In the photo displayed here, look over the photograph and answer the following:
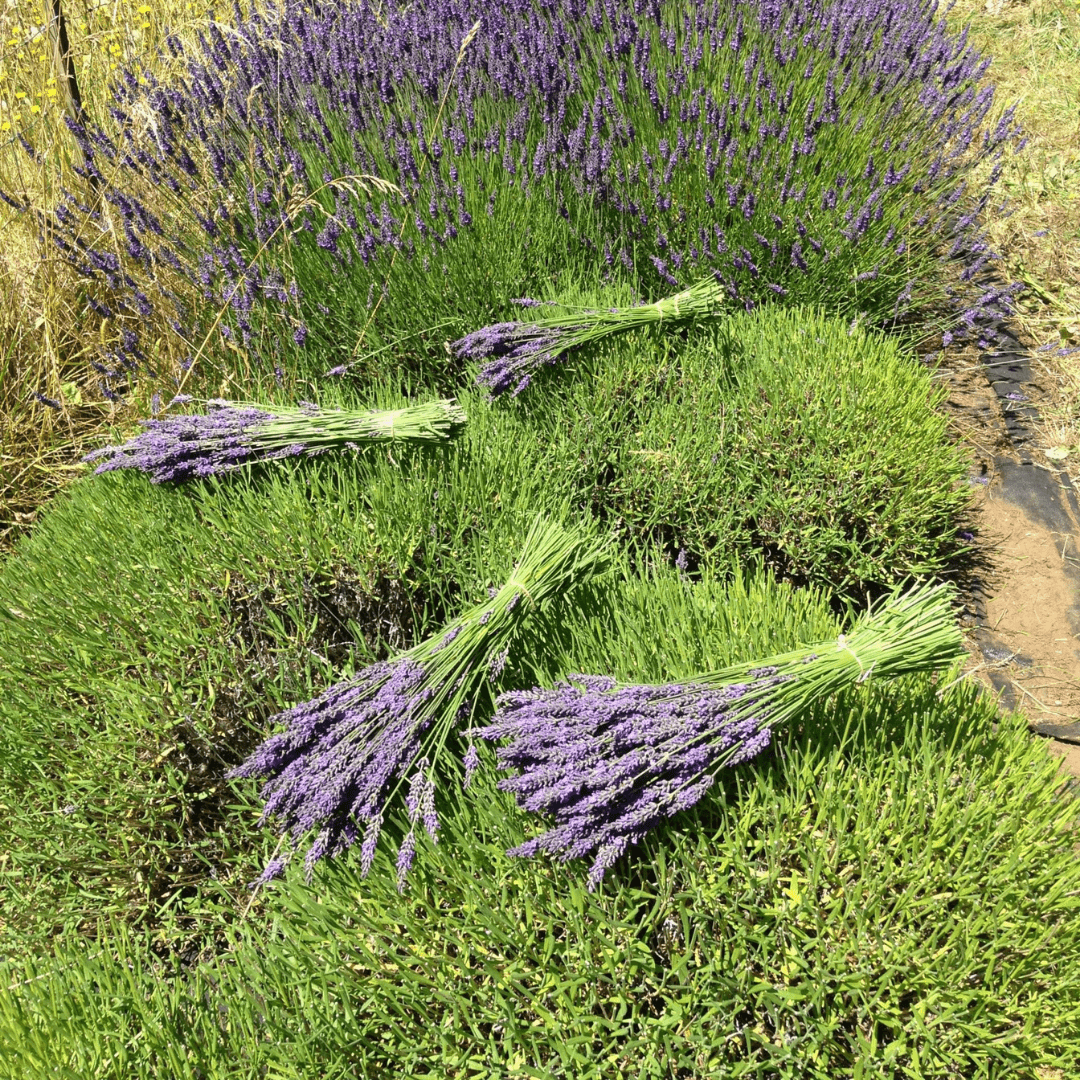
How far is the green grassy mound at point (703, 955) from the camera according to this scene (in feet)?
3.76

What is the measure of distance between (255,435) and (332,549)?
360 millimetres

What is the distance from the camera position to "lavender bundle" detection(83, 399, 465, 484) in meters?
1.97

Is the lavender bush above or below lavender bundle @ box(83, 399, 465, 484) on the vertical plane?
above

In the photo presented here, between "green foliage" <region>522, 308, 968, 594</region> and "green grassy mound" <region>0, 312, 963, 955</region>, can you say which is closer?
"green grassy mound" <region>0, 312, 963, 955</region>

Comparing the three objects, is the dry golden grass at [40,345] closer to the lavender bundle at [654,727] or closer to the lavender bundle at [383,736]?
the lavender bundle at [383,736]

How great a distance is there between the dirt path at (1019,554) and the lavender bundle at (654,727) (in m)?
Result: 0.77

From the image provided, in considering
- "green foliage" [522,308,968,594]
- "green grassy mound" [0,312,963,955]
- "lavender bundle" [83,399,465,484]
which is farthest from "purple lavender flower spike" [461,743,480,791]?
"green foliage" [522,308,968,594]

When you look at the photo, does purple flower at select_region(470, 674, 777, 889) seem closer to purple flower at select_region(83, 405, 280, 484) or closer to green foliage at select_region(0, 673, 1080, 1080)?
green foliage at select_region(0, 673, 1080, 1080)

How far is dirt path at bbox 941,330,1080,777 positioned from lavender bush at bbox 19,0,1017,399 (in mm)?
287

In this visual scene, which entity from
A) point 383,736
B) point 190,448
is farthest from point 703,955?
point 190,448

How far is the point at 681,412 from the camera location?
93.3 inches

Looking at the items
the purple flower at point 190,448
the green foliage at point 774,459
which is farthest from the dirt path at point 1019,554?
the purple flower at point 190,448

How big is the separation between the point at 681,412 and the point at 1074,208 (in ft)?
8.82

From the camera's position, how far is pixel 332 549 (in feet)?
6.37
